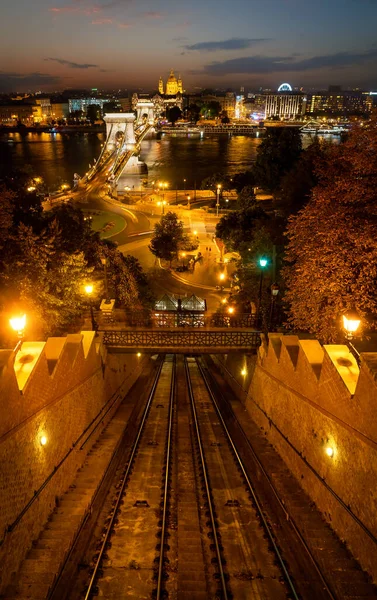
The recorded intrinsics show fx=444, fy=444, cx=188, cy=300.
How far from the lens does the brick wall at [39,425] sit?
724 cm

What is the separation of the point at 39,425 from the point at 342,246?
25.2 ft

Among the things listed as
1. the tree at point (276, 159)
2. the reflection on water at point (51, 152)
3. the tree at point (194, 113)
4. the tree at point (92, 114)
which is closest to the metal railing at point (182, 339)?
the tree at point (276, 159)

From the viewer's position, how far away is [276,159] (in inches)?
1791

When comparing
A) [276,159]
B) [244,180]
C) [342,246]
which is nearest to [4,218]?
[342,246]

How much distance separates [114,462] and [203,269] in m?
19.8

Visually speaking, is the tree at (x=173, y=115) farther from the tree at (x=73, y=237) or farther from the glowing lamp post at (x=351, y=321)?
the glowing lamp post at (x=351, y=321)

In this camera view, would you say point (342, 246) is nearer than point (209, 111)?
Yes

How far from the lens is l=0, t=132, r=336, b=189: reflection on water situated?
272 feet

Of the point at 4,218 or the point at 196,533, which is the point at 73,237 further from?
the point at 196,533

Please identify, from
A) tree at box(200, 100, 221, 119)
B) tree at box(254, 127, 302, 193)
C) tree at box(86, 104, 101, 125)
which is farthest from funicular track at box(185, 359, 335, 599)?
tree at box(86, 104, 101, 125)

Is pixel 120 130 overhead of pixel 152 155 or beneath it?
overhead

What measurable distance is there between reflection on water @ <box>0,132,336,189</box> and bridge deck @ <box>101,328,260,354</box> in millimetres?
52286

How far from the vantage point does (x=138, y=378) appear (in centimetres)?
1917

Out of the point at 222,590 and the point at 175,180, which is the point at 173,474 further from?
the point at 175,180
